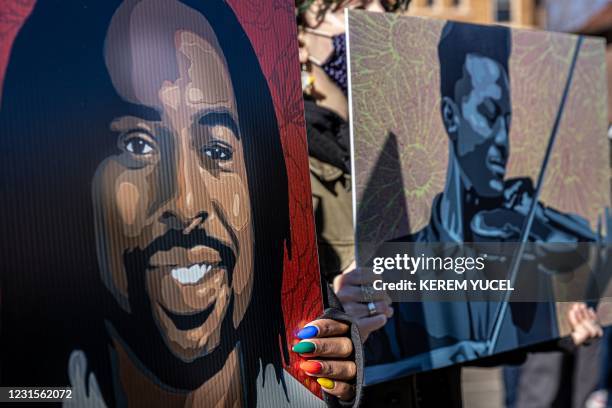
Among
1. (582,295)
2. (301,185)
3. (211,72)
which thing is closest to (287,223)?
(301,185)

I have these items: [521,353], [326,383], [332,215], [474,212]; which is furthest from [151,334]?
[521,353]

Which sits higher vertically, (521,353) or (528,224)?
(528,224)

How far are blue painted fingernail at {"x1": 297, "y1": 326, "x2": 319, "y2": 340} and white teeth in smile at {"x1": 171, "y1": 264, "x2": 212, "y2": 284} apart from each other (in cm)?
22

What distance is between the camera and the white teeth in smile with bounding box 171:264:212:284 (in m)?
1.07

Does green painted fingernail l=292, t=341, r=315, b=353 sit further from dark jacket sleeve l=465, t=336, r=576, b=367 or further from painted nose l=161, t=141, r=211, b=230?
dark jacket sleeve l=465, t=336, r=576, b=367

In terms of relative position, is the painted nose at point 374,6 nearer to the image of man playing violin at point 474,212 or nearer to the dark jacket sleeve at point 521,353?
the image of man playing violin at point 474,212

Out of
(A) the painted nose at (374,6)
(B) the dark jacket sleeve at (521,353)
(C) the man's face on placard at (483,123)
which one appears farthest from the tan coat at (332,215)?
(B) the dark jacket sleeve at (521,353)

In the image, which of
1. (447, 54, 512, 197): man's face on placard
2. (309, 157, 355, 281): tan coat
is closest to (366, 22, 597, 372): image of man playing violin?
(447, 54, 512, 197): man's face on placard

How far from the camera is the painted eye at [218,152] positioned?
1134 millimetres

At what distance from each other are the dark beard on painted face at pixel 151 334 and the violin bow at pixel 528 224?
40.0 inches

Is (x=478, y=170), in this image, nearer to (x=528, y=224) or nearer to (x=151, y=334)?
(x=528, y=224)

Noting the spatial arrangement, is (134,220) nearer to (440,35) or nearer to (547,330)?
(440,35)

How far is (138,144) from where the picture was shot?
1.04 metres

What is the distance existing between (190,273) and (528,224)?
1213 mm
